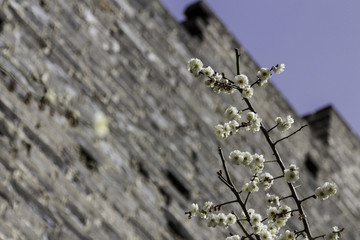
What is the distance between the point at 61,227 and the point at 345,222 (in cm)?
259

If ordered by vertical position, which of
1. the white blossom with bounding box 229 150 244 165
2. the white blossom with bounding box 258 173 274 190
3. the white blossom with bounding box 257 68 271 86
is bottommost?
the white blossom with bounding box 258 173 274 190

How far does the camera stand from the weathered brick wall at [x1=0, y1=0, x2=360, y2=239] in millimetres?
2555

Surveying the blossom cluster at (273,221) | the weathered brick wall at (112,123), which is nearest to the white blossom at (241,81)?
the blossom cluster at (273,221)

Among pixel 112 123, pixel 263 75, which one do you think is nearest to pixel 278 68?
pixel 263 75

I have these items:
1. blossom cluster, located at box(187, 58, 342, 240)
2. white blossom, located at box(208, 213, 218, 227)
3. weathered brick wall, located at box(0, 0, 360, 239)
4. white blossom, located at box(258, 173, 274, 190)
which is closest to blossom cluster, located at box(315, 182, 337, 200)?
blossom cluster, located at box(187, 58, 342, 240)

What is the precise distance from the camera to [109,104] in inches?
126

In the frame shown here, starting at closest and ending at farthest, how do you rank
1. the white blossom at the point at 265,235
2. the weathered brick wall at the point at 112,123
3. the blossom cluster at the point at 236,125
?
the white blossom at the point at 265,235
the blossom cluster at the point at 236,125
the weathered brick wall at the point at 112,123

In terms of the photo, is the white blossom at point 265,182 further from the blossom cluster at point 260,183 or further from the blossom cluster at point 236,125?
the blossom cluster at point 236,125

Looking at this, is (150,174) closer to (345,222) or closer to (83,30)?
(83,30)

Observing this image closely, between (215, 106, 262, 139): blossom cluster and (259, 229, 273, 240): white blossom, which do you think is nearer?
(259, 229, 273, 240): white blossom

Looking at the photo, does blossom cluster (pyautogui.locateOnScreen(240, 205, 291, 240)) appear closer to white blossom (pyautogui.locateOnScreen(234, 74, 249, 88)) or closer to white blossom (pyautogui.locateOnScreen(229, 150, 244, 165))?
white blossom (pyautogui.locateOnScreen(229, 150, 244, 165))

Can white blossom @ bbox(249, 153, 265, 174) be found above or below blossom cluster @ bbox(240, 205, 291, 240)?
above

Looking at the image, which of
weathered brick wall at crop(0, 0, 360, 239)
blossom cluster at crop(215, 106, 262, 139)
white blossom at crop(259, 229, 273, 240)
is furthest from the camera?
weathered brick wall at crop(0, 0, 360, 239)

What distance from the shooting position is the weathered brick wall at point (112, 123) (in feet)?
8.38
